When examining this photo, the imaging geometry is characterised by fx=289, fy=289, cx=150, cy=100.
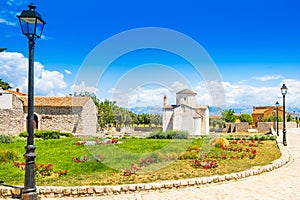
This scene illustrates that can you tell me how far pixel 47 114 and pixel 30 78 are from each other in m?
27.1

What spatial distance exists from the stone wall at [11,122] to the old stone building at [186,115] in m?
16.1

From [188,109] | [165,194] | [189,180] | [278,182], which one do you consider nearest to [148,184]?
[165,194]

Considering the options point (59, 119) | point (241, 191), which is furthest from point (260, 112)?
point (241, 191)

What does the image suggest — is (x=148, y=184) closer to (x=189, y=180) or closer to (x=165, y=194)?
(x=165, y=194)

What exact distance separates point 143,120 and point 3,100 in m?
27.2

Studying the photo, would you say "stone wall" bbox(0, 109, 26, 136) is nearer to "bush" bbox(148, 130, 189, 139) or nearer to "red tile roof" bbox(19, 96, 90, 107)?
"red tile roof" bbox(19, 96, 90, 107)

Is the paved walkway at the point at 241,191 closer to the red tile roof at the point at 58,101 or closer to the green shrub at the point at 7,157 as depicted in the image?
the green shrub at the point at 7,157

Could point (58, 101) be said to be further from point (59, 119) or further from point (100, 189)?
point (100, 189)

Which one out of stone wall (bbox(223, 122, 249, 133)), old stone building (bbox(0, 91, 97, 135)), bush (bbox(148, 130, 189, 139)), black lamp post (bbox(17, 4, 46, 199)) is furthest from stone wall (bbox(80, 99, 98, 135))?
black lamp post (bbox(17, 4, 46, 199))

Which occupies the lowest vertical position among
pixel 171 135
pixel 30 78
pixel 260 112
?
pixel 171 135

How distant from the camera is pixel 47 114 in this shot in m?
31.9

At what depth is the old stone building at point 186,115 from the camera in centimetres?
3397

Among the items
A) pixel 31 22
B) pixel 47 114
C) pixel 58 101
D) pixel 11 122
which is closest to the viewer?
pixel 31 22

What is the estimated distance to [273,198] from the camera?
21.7 feet
